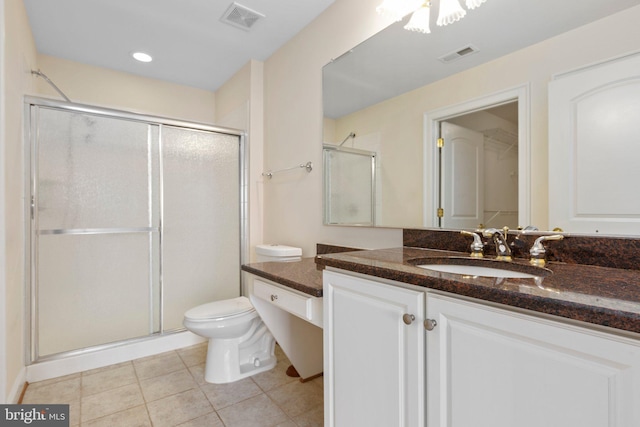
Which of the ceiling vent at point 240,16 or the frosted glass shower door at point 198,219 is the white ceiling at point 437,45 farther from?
the frosted glass shower door at point 198,219

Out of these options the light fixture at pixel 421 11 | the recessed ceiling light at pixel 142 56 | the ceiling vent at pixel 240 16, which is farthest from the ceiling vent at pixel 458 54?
the recessed ceiling light at pixel 142 56

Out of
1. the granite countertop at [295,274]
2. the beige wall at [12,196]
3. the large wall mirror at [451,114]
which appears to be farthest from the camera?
the beige wall at [12,196]

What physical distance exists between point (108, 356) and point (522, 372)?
249 centimetres

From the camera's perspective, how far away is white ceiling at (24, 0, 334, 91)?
207cm

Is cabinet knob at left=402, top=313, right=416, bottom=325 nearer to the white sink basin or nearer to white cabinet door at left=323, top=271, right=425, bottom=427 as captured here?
white cabinet door at left=323, top=271, right=425, bottom=427

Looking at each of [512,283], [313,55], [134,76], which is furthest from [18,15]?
[512,283]

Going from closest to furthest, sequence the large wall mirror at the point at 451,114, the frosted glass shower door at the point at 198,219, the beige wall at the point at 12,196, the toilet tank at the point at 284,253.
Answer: the large wall mirror at the point at 451,114 < the beige wall at the point at 12,196 < the toilet tank at the point at 284,253 < the frosted glass shower door at the point at 198,219

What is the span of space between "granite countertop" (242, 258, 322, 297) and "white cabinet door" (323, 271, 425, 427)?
121mm

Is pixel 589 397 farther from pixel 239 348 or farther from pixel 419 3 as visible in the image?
pixel 239 348

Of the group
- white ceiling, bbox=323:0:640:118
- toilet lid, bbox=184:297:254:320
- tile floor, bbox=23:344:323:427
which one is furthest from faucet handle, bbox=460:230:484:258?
toilet lid, bbox=184:297:254:320

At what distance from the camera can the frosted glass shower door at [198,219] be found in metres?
2.47

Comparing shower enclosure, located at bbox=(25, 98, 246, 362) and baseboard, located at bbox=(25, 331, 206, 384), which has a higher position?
shower enclosure, located at bbox=(25, 98, 246, 362)

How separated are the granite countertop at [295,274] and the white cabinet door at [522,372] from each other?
0.53 m

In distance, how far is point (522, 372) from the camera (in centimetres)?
66
